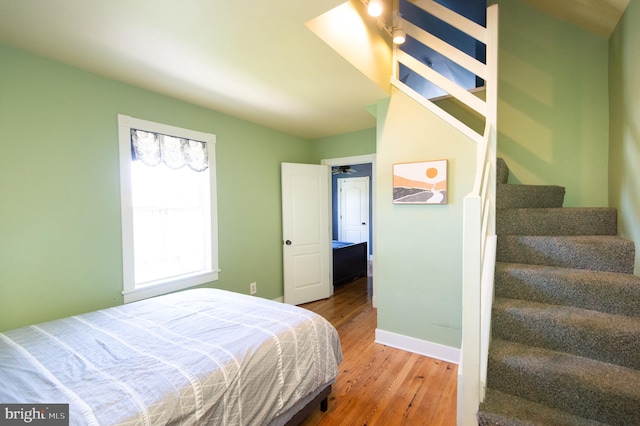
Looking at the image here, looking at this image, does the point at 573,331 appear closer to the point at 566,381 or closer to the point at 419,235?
the point at 566,381

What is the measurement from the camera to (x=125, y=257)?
2293 millimetres

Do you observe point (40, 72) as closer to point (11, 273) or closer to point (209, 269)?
point (11, 273)

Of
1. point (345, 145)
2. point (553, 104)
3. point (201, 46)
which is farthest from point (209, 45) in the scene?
point (553, 104)

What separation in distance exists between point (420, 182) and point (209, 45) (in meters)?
1.98

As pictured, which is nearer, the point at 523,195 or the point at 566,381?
the point at 566,381

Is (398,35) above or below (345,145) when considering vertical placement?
above

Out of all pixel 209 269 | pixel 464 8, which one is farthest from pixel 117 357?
pixel 464 8

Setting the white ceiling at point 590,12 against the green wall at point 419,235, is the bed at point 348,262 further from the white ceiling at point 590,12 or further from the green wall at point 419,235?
the white ceiling at point 590,12

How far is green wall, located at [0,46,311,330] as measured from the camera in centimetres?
176

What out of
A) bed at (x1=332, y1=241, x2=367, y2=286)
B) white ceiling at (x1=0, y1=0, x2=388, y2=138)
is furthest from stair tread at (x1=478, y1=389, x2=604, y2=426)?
bed at (x1=332, y1=241, x2=367, y2=286)

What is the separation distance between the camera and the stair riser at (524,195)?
241 cm

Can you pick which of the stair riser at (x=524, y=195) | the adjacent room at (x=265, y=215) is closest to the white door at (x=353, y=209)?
the adjacent room at (x=265, y=215)

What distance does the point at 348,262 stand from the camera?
4914 mm

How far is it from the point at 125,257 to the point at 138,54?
1.54 m
